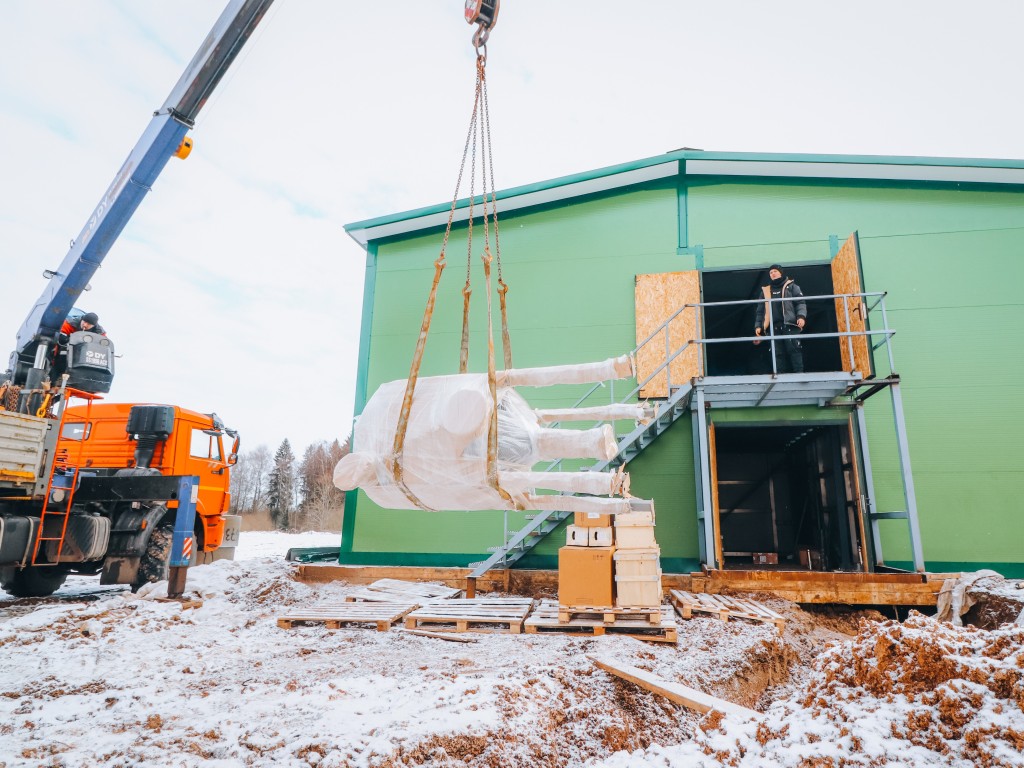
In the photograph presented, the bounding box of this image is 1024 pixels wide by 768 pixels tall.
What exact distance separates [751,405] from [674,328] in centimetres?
189

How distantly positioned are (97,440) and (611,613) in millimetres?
9137

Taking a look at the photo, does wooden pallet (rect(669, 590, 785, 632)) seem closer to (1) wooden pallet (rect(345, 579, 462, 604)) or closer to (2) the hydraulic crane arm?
(1) wooden pallet (rect(345, 579, 462, 604))

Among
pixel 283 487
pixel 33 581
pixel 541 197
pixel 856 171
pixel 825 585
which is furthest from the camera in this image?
pixel 283 487

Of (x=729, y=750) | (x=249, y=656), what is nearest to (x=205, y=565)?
(x=249, y=656)

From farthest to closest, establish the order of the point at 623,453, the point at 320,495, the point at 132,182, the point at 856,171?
1. the point at 320,495
2. the point at 856,171
3. the point at 623,453
4. the point at 132,182

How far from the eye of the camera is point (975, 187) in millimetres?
11078

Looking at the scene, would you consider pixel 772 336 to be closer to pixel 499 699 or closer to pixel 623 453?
pixel 623 453

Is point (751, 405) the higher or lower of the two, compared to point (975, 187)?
lower

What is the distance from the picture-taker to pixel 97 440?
34.1ft

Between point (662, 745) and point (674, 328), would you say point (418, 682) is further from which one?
point (674, 328)

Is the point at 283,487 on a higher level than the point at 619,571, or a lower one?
higher

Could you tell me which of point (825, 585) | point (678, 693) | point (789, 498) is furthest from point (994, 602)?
point (789, 498)

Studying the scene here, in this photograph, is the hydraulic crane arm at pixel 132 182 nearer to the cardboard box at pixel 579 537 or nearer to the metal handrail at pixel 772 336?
the metal handrail at pixel 772 336

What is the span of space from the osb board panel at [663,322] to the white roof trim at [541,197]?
212 cm
